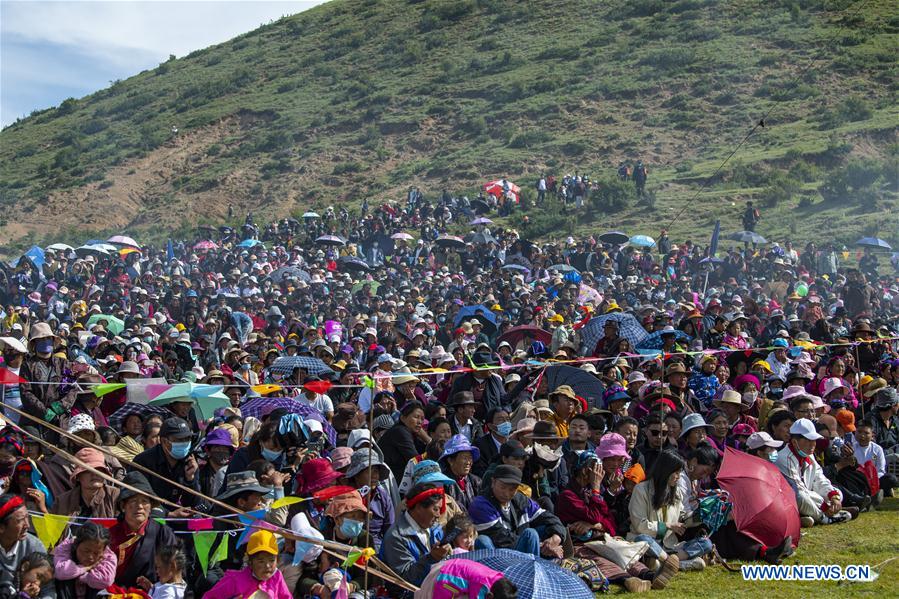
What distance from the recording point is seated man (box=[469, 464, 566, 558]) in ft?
25.0

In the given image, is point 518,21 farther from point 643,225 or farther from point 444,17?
point 643,225

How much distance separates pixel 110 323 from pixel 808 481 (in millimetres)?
12433

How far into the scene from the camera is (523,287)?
23625mm

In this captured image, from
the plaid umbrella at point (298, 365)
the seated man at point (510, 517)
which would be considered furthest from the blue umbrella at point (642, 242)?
the seated man at point (510, 517)

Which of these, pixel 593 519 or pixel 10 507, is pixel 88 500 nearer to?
pixel 10 507

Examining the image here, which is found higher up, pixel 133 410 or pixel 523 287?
pixel 133 410

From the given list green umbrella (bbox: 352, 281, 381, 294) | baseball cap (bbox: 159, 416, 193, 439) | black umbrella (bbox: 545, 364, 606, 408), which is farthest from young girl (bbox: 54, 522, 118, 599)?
green umbrella (bbox: 352, 281, 381, 294)

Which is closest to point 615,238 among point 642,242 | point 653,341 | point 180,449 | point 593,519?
point 642,242

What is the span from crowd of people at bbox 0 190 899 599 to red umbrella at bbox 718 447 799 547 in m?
0.05

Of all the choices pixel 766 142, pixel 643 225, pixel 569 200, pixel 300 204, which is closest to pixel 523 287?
pixel 643 225

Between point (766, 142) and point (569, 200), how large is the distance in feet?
34.9

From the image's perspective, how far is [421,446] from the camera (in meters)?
9.41

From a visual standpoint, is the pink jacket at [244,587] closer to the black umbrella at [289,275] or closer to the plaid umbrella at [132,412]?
the plaid umbrella at [132,412]

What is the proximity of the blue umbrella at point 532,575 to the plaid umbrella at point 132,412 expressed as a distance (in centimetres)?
391
